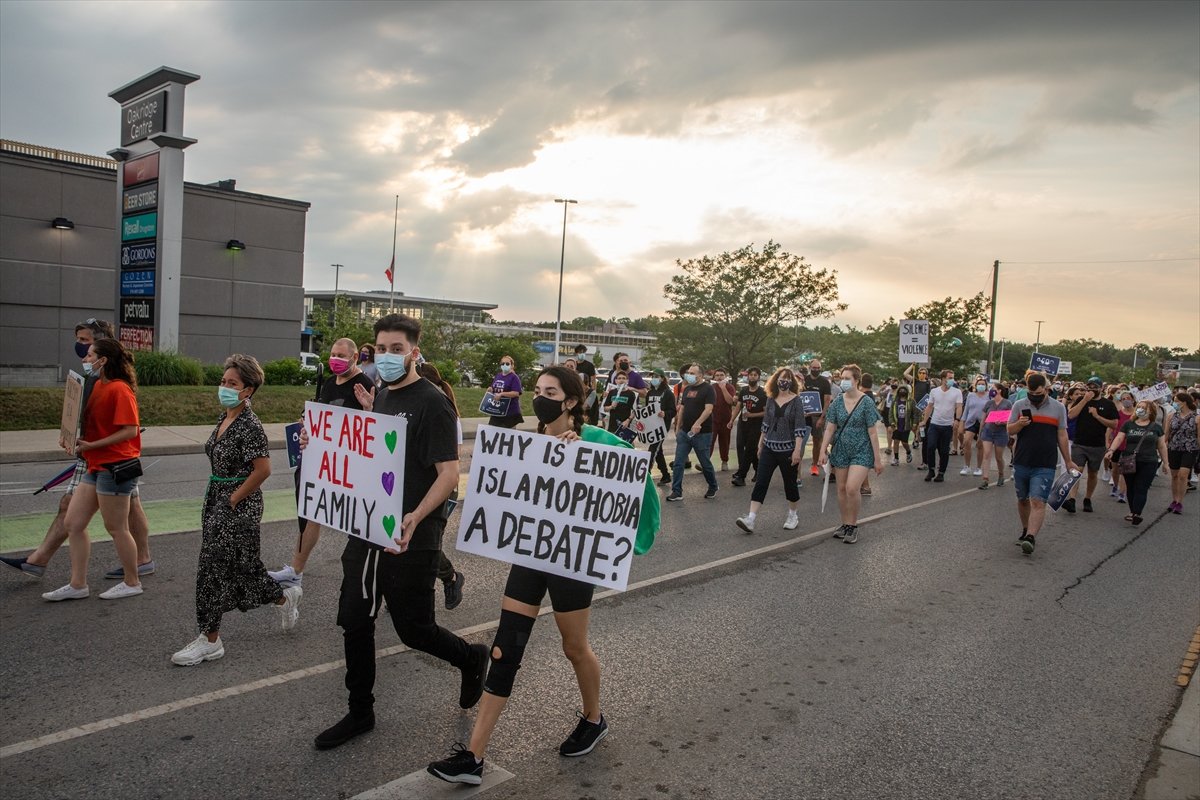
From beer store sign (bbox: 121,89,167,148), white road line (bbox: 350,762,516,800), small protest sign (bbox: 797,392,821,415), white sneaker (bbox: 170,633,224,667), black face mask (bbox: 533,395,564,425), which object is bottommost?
white road line (bbox: 350,762,516,800)

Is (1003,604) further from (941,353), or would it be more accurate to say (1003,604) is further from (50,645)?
(941,353)

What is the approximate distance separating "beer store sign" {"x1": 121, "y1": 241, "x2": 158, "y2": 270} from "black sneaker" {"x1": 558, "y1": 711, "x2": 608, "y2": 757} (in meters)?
19.4

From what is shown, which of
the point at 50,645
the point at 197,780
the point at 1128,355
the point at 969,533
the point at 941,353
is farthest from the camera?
the point at 1128,355

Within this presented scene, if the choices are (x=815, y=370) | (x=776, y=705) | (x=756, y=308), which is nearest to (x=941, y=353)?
(x=756, y=308)

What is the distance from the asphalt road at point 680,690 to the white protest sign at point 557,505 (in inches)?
38.0

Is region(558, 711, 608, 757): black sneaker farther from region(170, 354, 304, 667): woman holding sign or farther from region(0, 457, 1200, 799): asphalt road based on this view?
region(170, 354, 304, 667): woman holding sign

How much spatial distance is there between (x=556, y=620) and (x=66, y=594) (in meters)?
3.95

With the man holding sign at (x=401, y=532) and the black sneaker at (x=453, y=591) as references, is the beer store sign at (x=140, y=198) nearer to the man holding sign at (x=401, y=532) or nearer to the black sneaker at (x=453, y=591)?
the black sneaker at (x=453, y=591)

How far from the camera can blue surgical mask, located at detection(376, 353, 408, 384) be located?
155 inches

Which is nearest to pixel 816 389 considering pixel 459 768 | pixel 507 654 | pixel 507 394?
pixel 507 394

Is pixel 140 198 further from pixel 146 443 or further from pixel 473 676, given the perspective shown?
pixel 473 676

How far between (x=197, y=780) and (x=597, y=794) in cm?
167

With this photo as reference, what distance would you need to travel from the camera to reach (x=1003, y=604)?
6934mm

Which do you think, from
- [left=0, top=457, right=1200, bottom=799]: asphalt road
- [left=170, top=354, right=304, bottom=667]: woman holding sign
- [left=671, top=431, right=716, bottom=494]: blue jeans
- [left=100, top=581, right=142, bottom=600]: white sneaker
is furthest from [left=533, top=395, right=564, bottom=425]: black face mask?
[left=671, top=431, right=716, bottom=494]: blue jeans
